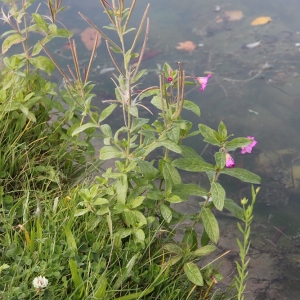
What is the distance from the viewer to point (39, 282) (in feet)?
4.73

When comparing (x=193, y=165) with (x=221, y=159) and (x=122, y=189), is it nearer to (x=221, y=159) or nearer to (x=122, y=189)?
(x=221, y=159)

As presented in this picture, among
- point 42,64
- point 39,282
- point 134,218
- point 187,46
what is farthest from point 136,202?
point 187,46

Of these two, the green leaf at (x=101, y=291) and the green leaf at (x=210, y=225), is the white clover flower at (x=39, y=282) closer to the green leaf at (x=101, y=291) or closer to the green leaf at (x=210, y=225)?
the green leaf at (x=101, y=291)

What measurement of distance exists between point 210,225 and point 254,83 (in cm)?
179

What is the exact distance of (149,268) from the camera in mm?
1669

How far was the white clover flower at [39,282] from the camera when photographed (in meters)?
1.43

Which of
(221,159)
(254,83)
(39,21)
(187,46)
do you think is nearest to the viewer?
(221,159)

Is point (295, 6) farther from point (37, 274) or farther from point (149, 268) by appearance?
point (37, 274)

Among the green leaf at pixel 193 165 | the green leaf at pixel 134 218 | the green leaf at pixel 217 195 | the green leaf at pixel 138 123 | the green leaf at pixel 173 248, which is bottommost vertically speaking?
the green leaf at pixel 173 248

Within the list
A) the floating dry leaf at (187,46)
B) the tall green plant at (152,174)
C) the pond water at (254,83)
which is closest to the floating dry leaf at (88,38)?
the pond water at (254,83)

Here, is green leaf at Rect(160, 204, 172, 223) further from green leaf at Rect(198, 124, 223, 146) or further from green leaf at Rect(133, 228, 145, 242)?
green leaf at Rect(198, 124, 223, 146)

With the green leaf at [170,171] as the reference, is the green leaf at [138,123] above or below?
above

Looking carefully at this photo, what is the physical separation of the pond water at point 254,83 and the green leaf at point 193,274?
0.59 meters

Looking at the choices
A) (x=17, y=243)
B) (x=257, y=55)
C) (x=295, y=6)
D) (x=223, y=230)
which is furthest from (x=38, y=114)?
(x=295, y=6)
